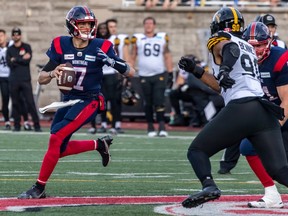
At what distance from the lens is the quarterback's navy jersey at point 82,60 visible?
980 cm

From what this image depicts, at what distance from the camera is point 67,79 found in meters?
9.51

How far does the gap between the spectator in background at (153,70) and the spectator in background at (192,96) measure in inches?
107

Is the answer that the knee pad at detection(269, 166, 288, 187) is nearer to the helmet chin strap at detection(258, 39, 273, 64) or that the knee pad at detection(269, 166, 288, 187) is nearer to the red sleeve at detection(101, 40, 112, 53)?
the helmet chin strap at detection(258, 39, 273, 64)

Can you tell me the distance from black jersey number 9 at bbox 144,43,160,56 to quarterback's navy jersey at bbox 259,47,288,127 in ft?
28.7

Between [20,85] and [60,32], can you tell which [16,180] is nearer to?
[20,85]

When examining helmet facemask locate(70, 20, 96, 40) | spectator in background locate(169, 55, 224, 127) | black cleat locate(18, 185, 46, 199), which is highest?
helmet facemask locate(70, 20, 96, 40)

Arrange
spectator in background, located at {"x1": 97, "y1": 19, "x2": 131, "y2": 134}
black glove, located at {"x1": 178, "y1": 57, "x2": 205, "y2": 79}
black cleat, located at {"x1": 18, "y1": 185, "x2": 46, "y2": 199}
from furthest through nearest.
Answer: spectator in background, located at {"x1": 97, "y1": 19, "x2": 131, "y2": 134} → black cleat, located at {"x1": 18, "y1": 185, "x2": 46, "y2": 199} → black glove, located at {"x1": 178, "y1": 57, "x2": 205, "y2": 79}

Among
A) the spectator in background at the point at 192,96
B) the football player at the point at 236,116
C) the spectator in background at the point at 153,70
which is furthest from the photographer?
the spectator in background at the point at 192,96

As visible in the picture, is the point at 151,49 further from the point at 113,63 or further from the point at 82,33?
the point at 113,63

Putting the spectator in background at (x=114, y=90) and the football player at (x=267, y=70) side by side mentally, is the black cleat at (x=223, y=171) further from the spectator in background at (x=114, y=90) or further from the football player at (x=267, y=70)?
the spectator in background at (x=114, y=90)

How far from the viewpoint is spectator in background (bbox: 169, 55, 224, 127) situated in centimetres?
2148

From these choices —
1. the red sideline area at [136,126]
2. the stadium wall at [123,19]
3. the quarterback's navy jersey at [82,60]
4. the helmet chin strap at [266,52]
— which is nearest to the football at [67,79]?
the quarterback's navy jersey at [82,60]

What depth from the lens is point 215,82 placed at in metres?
8.65

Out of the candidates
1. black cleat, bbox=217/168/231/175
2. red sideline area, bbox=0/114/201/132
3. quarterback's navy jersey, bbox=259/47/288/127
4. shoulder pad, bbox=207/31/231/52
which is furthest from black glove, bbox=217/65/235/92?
red sideline area, bbox=0/114/201/132
